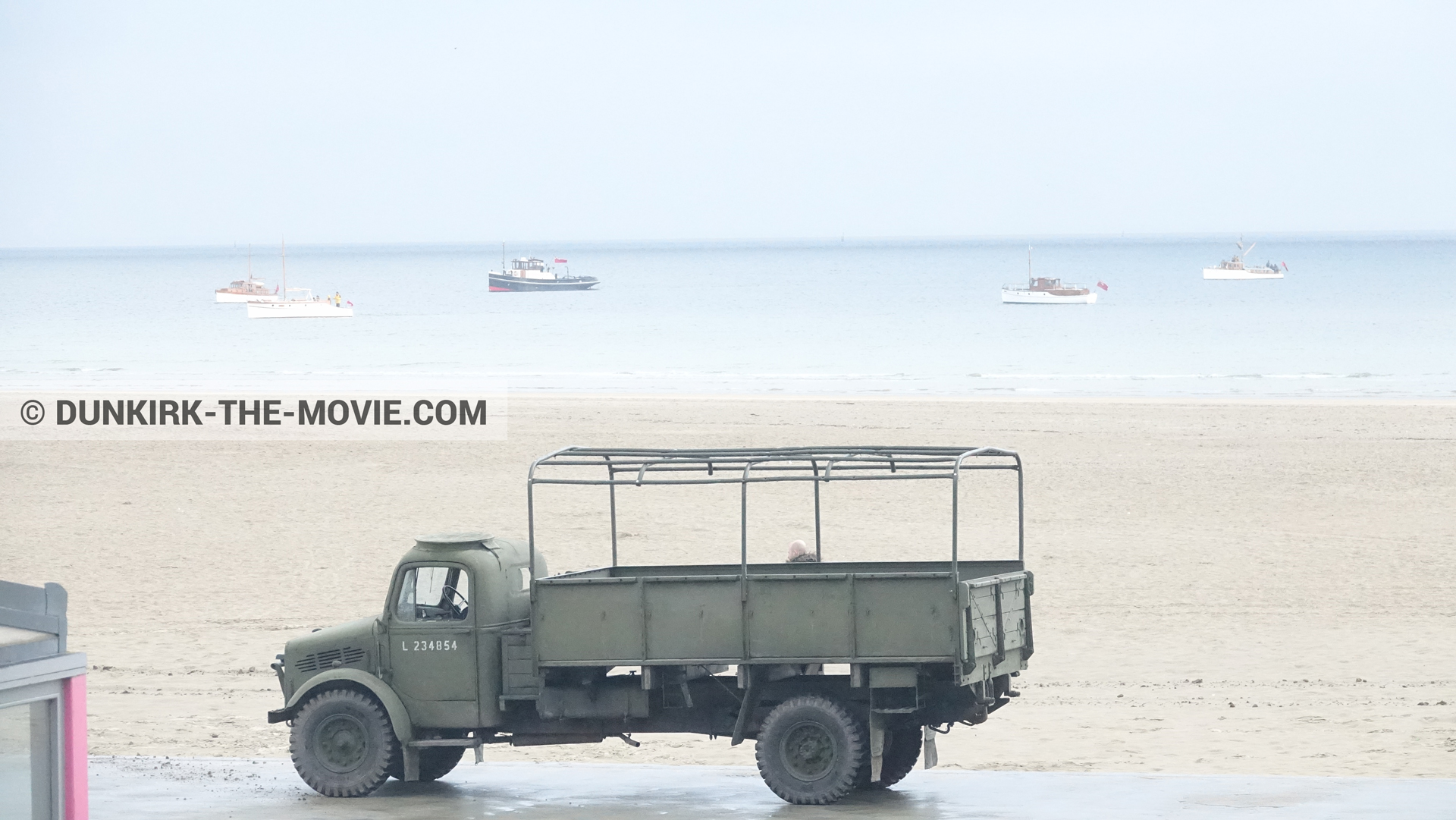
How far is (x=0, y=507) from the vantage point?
86.0 ft

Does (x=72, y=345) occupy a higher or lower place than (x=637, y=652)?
higher

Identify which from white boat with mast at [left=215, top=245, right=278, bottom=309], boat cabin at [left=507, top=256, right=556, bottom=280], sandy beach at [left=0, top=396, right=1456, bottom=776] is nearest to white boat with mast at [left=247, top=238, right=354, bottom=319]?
white boat with mast at [left=215, top=245, right=278, bottom=309]

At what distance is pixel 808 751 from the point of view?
11570 millimetres

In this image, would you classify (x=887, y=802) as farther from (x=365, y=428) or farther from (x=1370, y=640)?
(x=365, y=428)

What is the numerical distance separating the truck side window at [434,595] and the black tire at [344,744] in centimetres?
67

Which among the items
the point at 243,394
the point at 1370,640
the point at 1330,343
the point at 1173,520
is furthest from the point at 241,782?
the point at 1330,343

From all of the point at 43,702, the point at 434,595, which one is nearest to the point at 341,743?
the point at 434,595

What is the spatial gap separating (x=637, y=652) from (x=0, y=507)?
17.8m

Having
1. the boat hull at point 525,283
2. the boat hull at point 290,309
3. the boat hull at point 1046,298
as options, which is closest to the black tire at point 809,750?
the boat hull at point 290,309

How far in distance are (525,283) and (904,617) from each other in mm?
133277

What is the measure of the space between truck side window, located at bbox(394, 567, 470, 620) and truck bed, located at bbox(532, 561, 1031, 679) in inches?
25.5

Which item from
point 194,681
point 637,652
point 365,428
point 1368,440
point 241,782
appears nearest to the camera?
point 637,652

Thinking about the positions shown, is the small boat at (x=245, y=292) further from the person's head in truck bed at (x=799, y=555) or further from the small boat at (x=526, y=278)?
the person's head in truck bed at (x=799, y=555)

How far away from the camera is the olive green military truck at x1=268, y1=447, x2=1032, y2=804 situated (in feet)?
37.1
